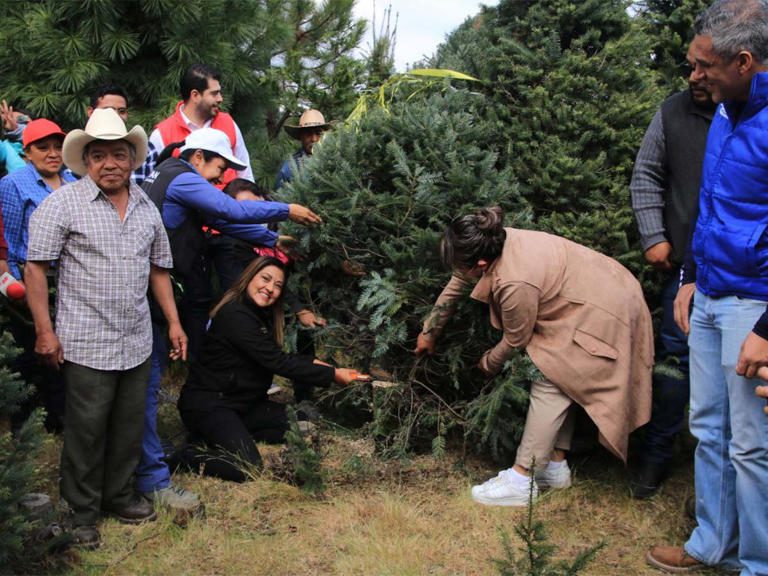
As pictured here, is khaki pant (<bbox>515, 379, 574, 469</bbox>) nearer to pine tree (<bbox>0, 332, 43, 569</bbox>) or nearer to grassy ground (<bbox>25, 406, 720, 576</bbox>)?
grassy ground (<bbox>25, 406, 720, 576</bbox>)

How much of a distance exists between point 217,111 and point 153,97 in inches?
47.4

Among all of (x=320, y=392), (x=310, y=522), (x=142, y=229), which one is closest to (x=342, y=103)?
(x=320, y=392)

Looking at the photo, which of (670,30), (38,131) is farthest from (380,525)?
(670,30)

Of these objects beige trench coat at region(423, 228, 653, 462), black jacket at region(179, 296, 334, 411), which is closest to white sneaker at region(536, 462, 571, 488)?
beige trench coat at region(423, 228, 653, 462)

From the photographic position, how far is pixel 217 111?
5.98 m

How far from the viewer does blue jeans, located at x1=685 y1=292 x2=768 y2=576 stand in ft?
10.5

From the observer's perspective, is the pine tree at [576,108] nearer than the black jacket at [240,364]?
Yes

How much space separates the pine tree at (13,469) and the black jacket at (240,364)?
1410 millimetres

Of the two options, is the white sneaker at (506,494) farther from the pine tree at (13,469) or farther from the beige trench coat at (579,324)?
the pine tree at (13,469)

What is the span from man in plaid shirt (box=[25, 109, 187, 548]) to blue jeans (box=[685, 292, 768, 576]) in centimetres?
268

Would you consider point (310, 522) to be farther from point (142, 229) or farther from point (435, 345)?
point (142, 229)

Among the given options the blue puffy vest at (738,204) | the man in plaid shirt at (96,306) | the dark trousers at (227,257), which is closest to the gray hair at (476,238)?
the blue puffy vest at (738,204)

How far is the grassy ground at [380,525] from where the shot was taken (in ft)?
12.1

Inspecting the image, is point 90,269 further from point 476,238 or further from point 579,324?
point 579,324
